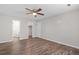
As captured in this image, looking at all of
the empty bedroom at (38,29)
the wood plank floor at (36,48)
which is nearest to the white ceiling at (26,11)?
the empty bedroom at (38,29)

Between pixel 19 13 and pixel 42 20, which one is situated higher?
pixel 19 13

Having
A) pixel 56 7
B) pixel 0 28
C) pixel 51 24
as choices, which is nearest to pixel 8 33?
pixel 0 28

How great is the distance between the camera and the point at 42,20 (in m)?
1.90

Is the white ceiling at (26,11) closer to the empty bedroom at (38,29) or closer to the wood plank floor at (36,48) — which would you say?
the empty bedroom at (38,29)

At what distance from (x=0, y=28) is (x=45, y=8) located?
0.84 meters

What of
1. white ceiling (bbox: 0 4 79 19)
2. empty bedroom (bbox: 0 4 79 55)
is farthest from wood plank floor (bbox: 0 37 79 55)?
white ceiling (bbox: 0 4 79 19)

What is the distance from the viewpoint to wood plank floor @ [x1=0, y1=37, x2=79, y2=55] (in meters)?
1.84

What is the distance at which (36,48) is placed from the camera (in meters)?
1.86

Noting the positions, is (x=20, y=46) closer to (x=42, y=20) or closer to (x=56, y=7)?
(x=42, y=20)

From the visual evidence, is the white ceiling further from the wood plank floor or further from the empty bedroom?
the wood plank floor

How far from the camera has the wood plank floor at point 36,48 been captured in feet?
6.05

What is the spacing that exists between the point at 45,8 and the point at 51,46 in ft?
2.16

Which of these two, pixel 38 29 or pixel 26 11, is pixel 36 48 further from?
pixel 26 11
